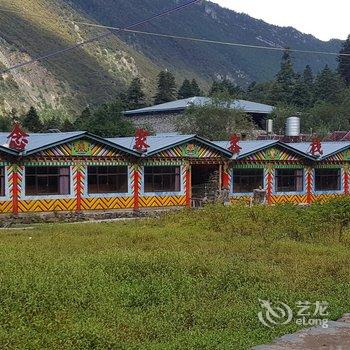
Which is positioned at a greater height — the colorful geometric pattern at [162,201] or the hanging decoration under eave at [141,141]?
the hanging decoration under eave at [141,141]

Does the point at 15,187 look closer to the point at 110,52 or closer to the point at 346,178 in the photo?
the point at 346,178

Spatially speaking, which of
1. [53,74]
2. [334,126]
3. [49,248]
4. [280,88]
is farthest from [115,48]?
[49,248]

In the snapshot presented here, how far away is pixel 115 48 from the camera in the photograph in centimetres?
11444

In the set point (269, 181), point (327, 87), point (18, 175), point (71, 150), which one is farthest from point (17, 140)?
point (327, 87)

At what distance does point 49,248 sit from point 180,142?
610 inches

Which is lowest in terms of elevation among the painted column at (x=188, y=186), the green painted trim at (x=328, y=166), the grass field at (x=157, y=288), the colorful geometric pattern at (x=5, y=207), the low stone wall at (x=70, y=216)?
the grass field at (x=157, y=288)

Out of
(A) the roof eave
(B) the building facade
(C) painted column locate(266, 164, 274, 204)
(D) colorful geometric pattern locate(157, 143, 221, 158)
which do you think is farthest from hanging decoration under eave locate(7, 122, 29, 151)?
(B) the building facade

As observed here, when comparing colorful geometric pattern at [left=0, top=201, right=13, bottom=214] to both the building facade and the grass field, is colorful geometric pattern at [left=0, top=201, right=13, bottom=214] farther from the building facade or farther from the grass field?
the building facade

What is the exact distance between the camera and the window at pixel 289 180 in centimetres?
3381

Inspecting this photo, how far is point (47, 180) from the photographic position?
27.1 meters

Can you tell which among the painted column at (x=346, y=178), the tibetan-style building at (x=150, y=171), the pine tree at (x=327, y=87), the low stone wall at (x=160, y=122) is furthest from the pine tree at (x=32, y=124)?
the pine tree at (x=327, y=87)

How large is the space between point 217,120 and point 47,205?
24062 mm

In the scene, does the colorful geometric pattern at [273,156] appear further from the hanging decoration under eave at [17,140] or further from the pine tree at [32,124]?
the pine tree at [32,124]

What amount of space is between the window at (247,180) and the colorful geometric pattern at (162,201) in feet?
10.4
